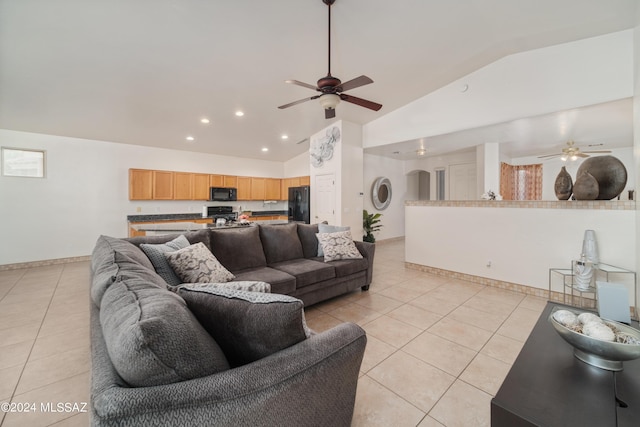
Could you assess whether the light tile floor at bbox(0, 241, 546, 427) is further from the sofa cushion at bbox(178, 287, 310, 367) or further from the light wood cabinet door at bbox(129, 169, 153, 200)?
the light wood cabinet door at bbox(129, 169, 153, 200)

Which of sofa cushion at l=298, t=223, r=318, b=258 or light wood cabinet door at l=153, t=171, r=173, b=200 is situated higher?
light wood cabinet door at l=153, t=171, r=173, b=200

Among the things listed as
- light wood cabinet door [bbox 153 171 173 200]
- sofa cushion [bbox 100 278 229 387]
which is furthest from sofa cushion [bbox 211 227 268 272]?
light wood cabinet door [bbox 153 171 173 200]

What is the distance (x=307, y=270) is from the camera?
113 inches

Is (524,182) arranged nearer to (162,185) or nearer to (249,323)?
(249,323)

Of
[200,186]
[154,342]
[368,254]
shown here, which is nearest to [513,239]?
[368,254]

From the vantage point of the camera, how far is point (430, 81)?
13.8ft

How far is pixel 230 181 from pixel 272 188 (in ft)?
4.35

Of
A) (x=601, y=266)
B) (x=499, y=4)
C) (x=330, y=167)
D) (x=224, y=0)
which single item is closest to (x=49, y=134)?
(x=224, y=0)

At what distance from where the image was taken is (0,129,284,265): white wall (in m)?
4.51

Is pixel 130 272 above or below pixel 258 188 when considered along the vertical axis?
below

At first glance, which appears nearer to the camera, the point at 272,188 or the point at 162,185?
the point at 162,185

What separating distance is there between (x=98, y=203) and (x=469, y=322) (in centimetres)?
685

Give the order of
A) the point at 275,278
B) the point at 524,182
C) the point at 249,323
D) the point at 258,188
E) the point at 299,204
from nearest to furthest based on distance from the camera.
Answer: the point at 249,323, the point at 275,278, the point at 524,182, the point at 299,204, the point at 258,188

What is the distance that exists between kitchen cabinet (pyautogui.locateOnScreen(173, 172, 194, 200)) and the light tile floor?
2739 mm
